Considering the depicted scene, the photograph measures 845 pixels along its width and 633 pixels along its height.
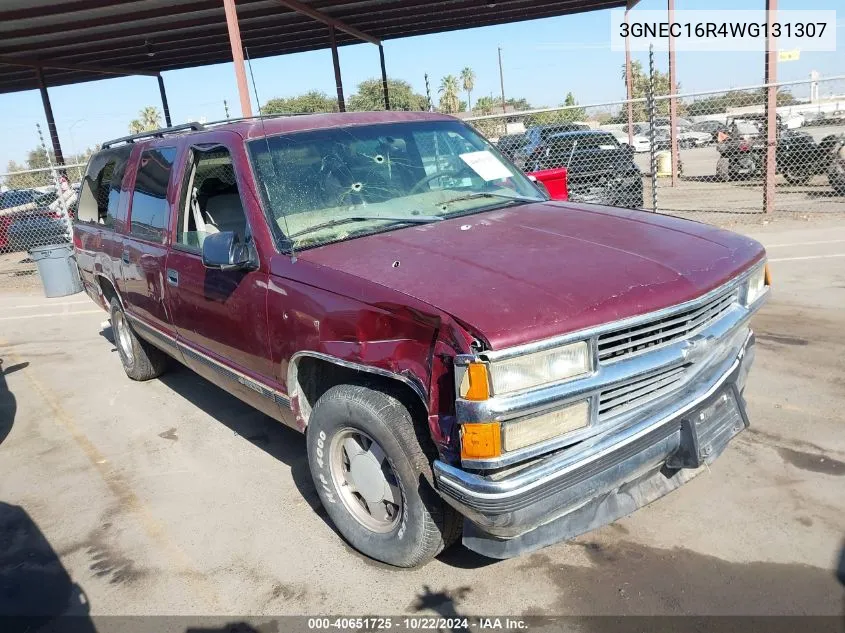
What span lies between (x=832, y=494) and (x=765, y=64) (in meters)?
9.69

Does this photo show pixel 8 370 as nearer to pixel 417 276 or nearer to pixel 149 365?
pixel 149 365

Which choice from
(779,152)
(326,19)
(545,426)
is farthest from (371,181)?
(779,152)

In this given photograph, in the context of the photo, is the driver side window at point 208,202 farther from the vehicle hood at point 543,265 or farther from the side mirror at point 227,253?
the vehicle hood at point 543,265

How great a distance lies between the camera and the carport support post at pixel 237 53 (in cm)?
1016

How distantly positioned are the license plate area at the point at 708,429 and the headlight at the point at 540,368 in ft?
2.06

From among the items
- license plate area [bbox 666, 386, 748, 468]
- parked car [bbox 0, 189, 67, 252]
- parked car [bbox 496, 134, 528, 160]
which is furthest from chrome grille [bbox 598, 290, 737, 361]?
parked car [bbox 0, 189, 67, 252]

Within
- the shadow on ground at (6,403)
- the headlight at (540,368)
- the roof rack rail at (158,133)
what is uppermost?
A: the roof rack rail at (158,133)

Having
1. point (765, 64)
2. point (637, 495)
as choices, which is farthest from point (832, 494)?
point (765, 64)

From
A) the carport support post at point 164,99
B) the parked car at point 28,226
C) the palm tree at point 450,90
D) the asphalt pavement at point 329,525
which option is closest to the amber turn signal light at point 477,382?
the asphalt pavement at point 329,525

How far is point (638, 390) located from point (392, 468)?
Answer: 1052 millimetres

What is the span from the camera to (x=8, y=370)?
275 inches

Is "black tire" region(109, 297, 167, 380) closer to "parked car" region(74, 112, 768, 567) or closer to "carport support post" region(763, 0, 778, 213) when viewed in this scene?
"parked car" region(74, 112, 768, 567)

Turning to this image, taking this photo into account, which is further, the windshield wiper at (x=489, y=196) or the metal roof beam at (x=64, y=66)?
the metal roof beam at (x=64, y=66)

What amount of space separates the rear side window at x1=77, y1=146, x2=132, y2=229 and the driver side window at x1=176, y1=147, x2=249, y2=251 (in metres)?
1.23
